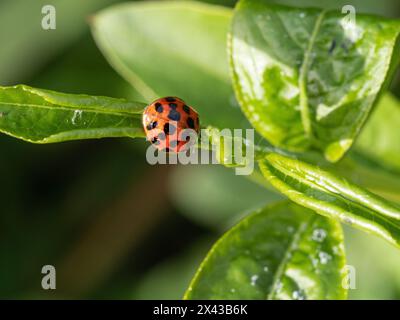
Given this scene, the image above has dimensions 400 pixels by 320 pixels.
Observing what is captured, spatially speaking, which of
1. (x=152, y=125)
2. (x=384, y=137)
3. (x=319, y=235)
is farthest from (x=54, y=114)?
(x=384, y=137)

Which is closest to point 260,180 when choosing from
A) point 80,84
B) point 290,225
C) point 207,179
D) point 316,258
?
point 290,225

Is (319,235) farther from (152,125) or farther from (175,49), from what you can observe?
(175,49)

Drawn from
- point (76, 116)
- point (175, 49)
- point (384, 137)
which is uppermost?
point (175, 49)

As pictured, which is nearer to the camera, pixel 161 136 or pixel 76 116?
pixel 76 116

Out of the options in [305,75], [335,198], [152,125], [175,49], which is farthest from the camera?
[175,49]

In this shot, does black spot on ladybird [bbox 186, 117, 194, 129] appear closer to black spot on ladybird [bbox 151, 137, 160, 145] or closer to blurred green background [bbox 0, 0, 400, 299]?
black spot on ladybird [bbox 151, 137, 160, 145]

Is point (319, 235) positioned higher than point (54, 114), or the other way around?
point (54, 114)
